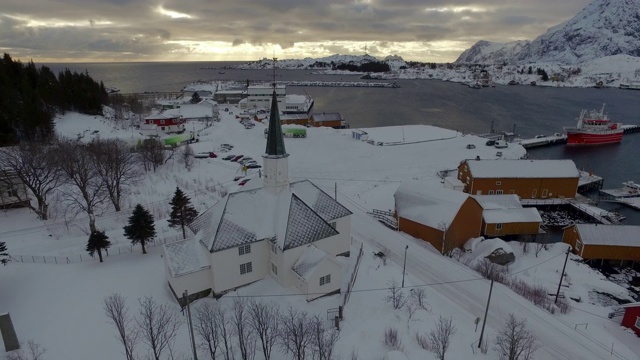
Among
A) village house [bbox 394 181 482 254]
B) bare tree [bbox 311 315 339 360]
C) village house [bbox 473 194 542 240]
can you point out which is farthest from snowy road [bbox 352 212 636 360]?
bare tree [bbox 311 315 339 360]

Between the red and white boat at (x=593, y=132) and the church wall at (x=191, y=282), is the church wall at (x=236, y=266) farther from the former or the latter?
the red and white boat at (x=593, y=132)

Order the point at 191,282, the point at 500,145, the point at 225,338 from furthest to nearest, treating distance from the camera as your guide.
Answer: the point at 500,145 < the point at 191,282 < the point at 225,338

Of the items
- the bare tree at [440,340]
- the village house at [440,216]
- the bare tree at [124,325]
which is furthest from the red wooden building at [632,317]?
the bare tree at [124,325]

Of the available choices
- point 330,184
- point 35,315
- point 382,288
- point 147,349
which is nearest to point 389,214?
point 330,184

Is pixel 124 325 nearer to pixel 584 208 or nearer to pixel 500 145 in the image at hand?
pixel 584 208

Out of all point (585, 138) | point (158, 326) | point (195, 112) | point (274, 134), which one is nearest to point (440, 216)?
point (274, 134)

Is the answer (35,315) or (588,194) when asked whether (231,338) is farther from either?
(588,194)
